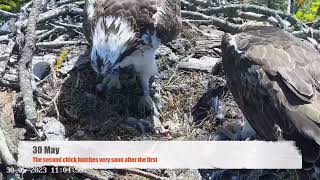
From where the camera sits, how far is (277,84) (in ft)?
15.6

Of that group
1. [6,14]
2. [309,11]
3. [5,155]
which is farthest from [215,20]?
[5,155]

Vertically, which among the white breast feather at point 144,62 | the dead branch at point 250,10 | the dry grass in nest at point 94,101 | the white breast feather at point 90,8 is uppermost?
the white breast feather at point 90,8

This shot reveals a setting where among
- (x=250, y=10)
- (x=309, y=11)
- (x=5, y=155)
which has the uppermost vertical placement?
(x=250, y=10)

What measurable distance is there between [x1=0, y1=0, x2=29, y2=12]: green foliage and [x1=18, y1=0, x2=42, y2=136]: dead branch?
2.68 ft

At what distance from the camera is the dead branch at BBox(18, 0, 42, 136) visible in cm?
518

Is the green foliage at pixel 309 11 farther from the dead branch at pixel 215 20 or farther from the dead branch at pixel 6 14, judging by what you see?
the dead branch at pixel 6 14

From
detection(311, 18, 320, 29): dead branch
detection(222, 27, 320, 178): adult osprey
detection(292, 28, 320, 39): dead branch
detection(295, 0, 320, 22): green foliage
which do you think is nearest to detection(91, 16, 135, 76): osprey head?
detection(222, 27, 320, 178): adult osprey

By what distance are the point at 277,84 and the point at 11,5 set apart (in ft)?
11.6

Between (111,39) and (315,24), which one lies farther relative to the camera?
(315,24)

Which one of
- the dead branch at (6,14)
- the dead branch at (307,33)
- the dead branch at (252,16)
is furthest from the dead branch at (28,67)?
the dead branch at (307,33)

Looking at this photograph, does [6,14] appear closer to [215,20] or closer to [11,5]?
[11,5]

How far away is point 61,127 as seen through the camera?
5.47 metres

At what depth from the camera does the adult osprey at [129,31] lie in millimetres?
5281

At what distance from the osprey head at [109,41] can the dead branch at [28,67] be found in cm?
64
